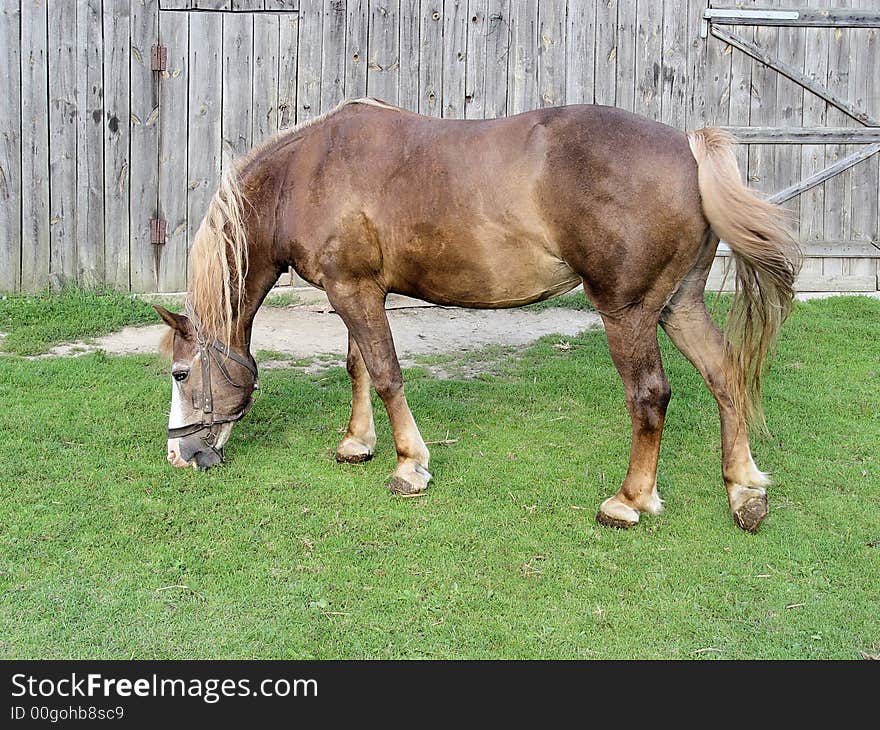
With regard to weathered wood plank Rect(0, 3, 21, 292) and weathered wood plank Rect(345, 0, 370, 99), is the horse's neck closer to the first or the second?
weathered wood plank Rect(345, 0, 370, 99)

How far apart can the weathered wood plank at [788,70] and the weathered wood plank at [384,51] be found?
2.94m

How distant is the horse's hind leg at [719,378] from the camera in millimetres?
4340

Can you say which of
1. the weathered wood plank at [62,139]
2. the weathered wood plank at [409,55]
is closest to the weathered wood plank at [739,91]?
the weathered wood plank at [409,55]

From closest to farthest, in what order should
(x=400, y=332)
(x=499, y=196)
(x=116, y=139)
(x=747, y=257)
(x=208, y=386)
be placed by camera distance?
1. (x=747, y=257)
2. (x=499, y=196)
3. (x=208, y=386)
4. (x=400, y=332)
5. (x=116, y=139)

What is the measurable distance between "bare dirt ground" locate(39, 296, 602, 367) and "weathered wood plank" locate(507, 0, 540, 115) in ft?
6.35

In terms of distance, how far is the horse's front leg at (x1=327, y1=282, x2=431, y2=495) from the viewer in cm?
470

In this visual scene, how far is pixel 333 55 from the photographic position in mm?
8508

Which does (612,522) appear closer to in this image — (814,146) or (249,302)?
(249,302)

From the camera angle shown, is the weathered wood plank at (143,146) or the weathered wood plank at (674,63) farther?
the weathered wood plank at (674,63)

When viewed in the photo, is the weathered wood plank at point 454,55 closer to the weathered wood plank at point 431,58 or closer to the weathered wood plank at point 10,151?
the weathered wood plank at point 431,58

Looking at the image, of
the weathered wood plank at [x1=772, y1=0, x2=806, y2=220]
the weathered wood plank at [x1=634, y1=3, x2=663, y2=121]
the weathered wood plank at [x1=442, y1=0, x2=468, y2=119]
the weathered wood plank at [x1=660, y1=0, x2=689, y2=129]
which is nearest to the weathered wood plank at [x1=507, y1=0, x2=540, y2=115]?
the weathered wood plank at [x1=442, y1=0, x2=468, y2=119]

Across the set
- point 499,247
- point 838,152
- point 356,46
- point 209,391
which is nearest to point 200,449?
point 209,391

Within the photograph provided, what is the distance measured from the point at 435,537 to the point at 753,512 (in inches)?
54.9

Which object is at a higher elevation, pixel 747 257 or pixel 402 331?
pixel 747 257
